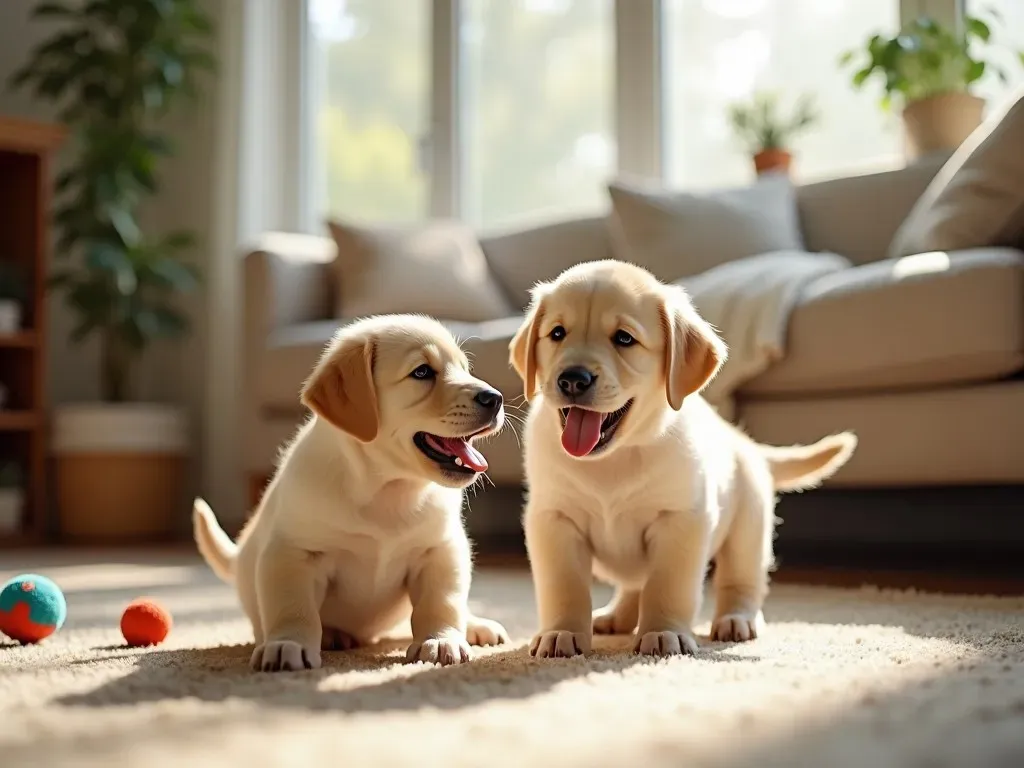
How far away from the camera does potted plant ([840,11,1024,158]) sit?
11.4 feet

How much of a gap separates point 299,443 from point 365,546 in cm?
22

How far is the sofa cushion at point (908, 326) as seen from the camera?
2.41 m

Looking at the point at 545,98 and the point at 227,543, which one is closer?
the point at 227,543

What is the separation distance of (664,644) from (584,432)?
1.02 feet

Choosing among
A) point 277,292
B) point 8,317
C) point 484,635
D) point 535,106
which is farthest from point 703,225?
point 8,317

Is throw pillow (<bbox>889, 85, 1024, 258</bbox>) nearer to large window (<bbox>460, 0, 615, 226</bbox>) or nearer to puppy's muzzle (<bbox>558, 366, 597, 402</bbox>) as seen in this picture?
puppy's muzzle (<bbox>558, 366, 597, 402</bbox>)

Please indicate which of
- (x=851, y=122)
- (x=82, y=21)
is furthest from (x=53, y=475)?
(x=851, y=122)

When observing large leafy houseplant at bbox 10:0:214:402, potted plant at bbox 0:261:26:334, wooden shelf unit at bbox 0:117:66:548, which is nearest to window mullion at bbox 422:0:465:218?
large leafy houseplant at bbox 10:0:214:402

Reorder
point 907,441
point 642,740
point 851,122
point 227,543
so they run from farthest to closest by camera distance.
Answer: point 851,122 → point 907,441 → point 227,543 → point 642,740

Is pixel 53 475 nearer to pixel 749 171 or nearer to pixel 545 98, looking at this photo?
pixel 545 98

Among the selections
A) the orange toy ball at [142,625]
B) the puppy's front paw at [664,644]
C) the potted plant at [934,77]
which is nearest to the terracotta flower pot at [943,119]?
the potted plant at [934,77]

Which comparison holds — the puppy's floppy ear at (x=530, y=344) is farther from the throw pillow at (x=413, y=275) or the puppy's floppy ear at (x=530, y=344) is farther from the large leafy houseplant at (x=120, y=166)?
the large leafy houseplant at (x=120, y=166)

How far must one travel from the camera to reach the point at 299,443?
1.73 m

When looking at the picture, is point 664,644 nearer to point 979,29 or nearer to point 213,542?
point 213,542
